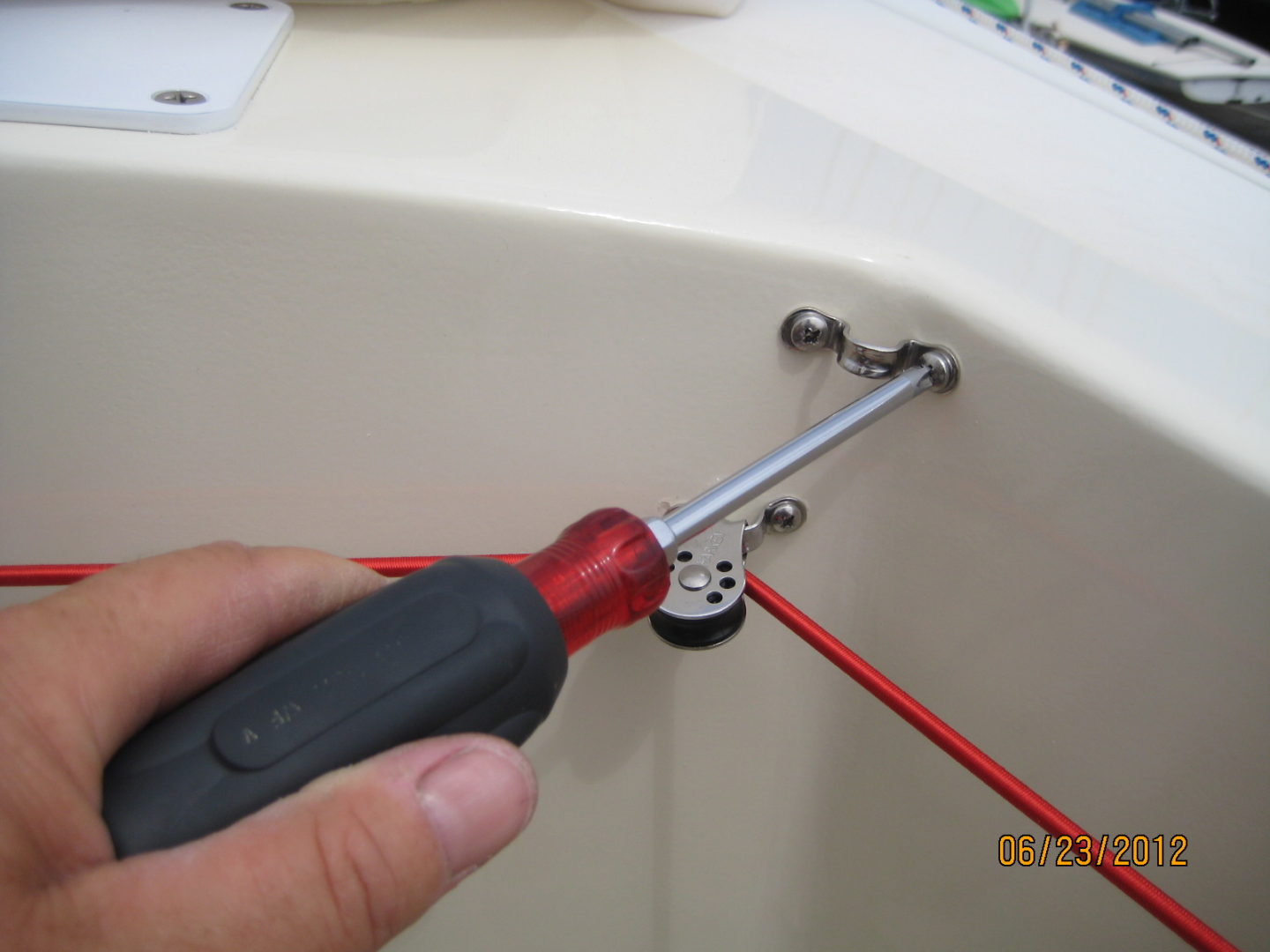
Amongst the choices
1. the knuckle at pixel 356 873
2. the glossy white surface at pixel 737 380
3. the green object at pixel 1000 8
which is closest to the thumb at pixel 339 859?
the knuckle at pixel 356 873

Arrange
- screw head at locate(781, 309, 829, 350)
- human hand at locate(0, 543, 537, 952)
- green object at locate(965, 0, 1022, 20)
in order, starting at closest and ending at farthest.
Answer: human hand at locate(0, 543, 537, 952) < screw head at locate(781, 309, 829, 350) < green object at locate(965, 0, 1022, 20)

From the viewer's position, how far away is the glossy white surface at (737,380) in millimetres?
299

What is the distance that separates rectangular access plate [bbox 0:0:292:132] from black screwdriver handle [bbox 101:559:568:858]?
0.22 metres

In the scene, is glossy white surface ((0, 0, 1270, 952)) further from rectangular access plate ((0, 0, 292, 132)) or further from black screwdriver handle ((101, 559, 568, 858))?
black screwdriver handle ((101, 559, 568, 858))

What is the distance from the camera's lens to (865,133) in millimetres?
374

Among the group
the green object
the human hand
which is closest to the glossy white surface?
the human hand

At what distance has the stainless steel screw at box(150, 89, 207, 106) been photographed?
0.34m

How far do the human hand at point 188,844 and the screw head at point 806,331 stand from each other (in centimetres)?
18

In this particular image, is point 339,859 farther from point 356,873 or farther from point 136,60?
point 136,60

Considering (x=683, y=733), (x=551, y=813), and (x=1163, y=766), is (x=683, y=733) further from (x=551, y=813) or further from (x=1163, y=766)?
(x=1163, y=766)

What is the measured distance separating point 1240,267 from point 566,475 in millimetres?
264

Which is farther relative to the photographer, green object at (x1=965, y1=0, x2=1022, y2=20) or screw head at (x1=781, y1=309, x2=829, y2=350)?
green object at (x1=965, y1=0, x2=1022, y2=20)
